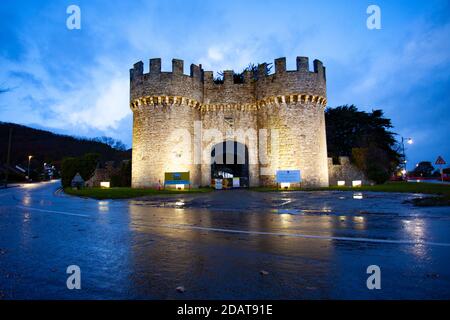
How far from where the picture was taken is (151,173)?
26141 millimetres

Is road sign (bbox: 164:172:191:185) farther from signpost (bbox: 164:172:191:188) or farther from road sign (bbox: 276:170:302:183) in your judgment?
road sign (bbox: 276:170:302:183)

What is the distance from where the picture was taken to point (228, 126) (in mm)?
28984

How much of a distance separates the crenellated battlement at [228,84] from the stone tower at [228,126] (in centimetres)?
9

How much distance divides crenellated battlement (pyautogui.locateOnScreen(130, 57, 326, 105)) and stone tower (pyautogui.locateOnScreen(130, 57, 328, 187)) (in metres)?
0.09

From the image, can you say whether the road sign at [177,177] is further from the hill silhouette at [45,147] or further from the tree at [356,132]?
the hill silhouette at [45,147]

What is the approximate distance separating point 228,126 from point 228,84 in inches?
164

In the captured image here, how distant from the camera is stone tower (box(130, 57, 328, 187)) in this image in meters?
26.2

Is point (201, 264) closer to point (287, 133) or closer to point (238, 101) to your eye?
point (287, 133)

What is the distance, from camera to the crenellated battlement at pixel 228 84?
26.1m

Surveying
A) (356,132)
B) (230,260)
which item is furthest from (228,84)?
(230,260)

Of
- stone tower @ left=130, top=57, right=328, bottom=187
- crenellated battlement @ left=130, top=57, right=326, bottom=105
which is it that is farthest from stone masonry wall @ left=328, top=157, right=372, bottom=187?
crenellated battlement @ left=130, top=57, right=326, bottom=105

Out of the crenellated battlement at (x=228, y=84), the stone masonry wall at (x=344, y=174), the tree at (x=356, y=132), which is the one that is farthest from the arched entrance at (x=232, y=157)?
the tree at (x=356, y=132)

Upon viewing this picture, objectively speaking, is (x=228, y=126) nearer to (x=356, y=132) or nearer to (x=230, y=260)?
(x=356, y=132)
